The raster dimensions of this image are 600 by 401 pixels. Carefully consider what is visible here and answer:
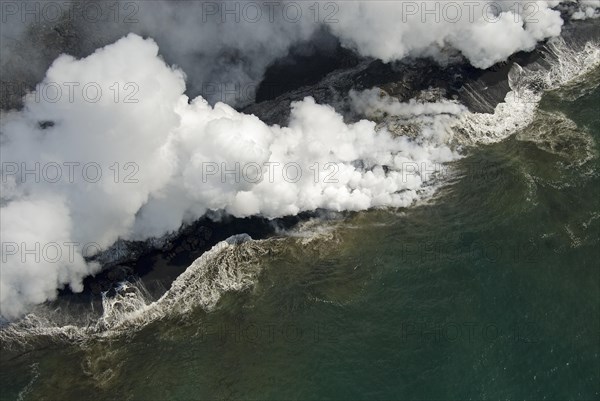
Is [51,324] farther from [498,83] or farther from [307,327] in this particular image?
[498,83]

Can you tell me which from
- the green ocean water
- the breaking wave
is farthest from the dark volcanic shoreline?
the green ocean water

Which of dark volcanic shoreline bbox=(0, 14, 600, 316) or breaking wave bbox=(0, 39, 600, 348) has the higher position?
dark volcanic shoreline bbox=(0, 14, 600, 316)

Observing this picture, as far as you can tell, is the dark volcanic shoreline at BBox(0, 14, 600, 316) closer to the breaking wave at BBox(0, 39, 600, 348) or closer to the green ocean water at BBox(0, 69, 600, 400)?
the breaking wave at BBox(0, 39, 600, 348)

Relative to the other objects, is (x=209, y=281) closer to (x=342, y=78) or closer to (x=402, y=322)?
(x=402, y=322)

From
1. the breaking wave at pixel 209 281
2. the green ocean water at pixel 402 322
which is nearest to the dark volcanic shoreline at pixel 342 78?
the breaking wave at pixel 209 281

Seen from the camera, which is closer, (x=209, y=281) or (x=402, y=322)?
(x=402, y=322)

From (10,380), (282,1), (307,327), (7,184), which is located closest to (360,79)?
(282,1)

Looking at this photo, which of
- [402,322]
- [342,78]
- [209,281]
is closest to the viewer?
[402,322]

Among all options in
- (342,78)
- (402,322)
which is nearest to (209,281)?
(402,322)
